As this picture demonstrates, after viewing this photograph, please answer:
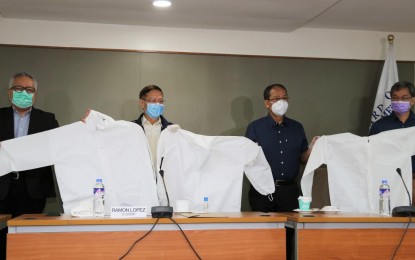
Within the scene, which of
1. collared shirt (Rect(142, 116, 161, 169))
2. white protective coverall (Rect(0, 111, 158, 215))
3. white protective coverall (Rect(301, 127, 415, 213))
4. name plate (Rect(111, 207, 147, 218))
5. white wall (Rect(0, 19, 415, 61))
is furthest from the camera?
white wall (Rect(0, 19, 415, 61))

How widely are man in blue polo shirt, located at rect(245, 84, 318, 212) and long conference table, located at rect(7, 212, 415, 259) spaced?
1131 millimetres

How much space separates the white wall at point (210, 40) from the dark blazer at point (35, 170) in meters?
1.34

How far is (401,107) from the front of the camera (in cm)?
453

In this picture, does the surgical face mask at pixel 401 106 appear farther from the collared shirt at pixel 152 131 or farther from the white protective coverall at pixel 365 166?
the collared shirt at pixel 152 131

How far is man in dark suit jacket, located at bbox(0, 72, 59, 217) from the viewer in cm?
389

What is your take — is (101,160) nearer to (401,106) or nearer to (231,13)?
(231,13)

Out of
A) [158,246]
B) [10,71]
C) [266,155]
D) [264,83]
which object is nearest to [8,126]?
[10,71]

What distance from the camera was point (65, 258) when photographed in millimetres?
2873

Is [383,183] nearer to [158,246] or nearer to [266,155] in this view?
[266,155]

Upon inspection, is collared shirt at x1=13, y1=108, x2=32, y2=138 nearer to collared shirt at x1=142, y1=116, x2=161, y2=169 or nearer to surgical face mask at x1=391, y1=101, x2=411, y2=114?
collared shirt at x1=142, y1=116, x2=161, y2=169

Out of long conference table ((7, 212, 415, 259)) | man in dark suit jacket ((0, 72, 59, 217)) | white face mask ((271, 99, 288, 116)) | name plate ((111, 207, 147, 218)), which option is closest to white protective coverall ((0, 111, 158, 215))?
man in dark suit jacket ((0, 72, 59, 217))

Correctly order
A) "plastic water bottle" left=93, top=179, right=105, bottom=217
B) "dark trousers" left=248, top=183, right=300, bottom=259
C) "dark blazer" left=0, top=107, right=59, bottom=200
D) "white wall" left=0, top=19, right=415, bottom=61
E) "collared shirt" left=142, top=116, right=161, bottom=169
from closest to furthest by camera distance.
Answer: "plastic water bottle" left=93, top=179, right=105, bottom=217 → "dark blazer" left=0, top=107, right=59, bottom=200 → "collared shirt" left=142, top=116, right=161, bottom=169 → "dark trousers" left=248, top=183, right=300, bottom=259 → "white wall" left=0, top=19, right=415, bottom=61

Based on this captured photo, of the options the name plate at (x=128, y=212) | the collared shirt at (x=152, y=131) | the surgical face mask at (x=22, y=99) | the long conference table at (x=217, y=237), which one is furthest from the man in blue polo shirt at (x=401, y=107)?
the surgical face mask at (x=22, y=99)

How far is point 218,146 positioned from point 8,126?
150 cm
